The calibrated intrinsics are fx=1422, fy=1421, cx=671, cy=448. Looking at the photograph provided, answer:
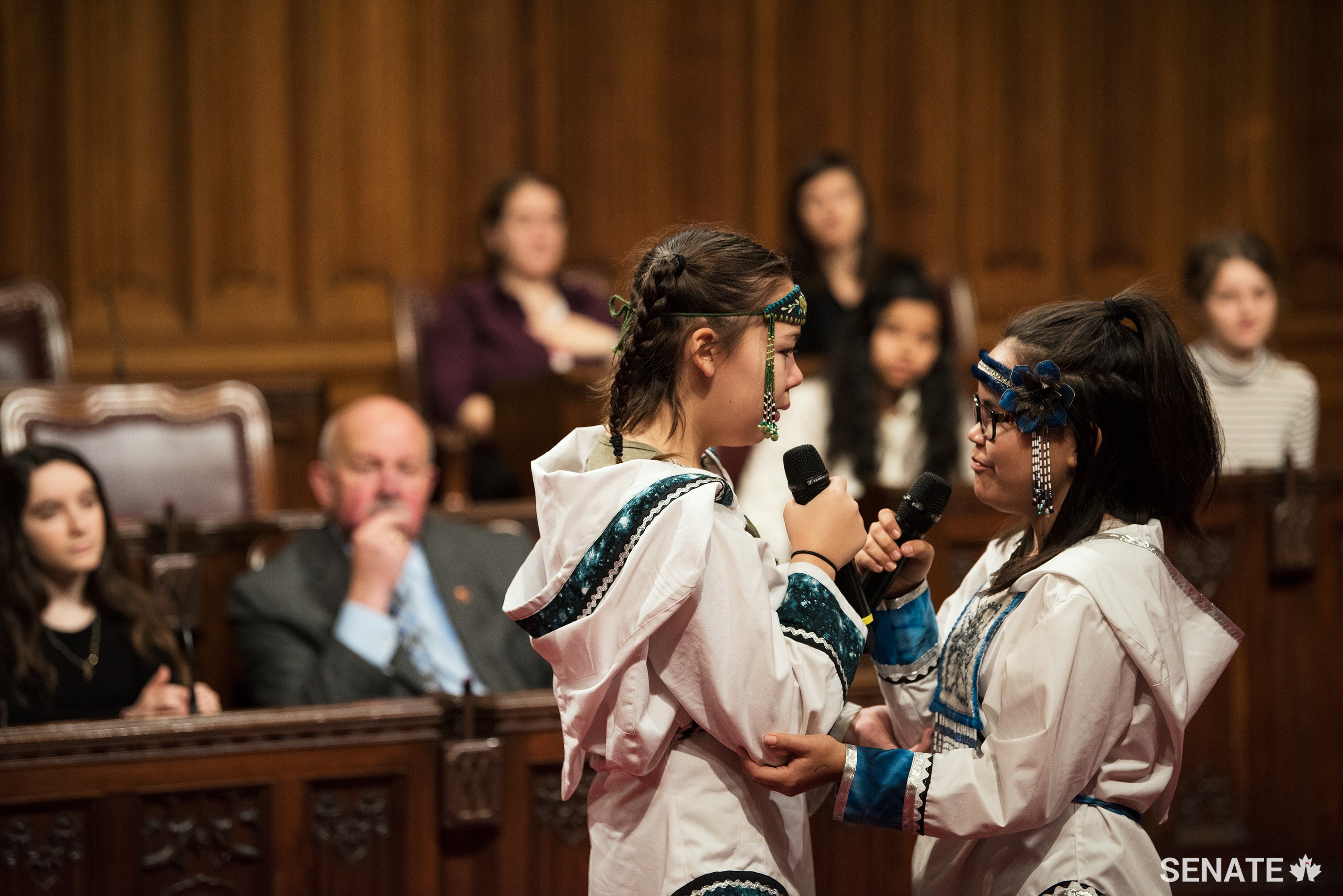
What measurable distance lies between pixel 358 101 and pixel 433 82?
0.29 meters

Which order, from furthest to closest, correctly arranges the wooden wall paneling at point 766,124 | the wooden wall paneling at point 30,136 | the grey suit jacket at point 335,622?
1. the wooden wall paneling at point 766,124
2. the wooden wall paneling at point 30,136
3. the grey suit jacket at point 335,622

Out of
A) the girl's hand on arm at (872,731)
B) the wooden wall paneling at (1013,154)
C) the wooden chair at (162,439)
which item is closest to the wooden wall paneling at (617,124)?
the wooden wall paneling at (1013,154)

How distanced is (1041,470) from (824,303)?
9.41 feet

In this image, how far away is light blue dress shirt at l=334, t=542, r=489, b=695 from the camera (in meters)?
3.05

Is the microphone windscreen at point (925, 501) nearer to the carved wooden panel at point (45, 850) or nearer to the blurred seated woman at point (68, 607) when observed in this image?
the carved wooden panel at point (45, 850)

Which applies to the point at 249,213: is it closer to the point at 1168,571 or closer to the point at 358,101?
the point at 358,101

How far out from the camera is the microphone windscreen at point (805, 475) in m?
1.59

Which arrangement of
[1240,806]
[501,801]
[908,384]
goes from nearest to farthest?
1. [501,801]
2. [1240,806]
3. [908,384]

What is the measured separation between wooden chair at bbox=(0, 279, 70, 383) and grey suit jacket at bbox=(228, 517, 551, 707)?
1791 mm

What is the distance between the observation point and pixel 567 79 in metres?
5.41

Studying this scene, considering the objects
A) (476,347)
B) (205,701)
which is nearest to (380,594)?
(205,701)

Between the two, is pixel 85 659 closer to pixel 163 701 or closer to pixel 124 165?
pixel 163 701

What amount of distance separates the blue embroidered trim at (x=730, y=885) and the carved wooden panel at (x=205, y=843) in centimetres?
98

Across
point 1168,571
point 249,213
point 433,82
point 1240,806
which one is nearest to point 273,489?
point 249,213
